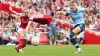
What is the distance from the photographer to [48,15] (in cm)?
3253

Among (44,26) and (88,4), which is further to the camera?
(88,4)

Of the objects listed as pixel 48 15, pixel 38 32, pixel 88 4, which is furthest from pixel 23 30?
pixel 88 4

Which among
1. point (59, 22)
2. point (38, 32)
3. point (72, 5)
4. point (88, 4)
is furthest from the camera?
point (88, 4)

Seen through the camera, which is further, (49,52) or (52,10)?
(52,10)

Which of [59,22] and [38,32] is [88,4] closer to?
[59,22]

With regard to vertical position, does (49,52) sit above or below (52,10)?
below

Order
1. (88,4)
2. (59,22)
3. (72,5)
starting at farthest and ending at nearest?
(88,4) < (59,22) < (72,5)

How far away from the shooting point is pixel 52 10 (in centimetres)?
3353

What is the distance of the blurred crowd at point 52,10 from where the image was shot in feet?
103

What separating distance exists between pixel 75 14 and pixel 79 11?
237 millimetres

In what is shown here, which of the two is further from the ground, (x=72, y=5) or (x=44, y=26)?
(x=72, y=5)

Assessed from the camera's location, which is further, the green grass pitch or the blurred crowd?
the blurred crowd

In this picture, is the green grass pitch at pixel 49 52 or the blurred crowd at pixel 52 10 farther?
the blurred crowd at pixel 52 10

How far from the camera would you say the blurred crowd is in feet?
103
